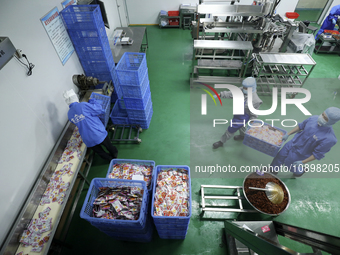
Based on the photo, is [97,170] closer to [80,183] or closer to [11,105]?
[80,183]

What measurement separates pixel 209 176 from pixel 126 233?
6.51 ft

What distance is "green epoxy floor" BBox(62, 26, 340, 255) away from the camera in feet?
9.88

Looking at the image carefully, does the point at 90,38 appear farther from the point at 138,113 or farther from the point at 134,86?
the point at 138,113

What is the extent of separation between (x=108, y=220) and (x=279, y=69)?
6697 mm

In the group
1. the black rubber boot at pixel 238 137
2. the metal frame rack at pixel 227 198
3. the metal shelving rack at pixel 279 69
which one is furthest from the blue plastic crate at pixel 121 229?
the metal shelving rack at pixel 279 69

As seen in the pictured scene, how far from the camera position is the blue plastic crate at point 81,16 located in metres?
3.63

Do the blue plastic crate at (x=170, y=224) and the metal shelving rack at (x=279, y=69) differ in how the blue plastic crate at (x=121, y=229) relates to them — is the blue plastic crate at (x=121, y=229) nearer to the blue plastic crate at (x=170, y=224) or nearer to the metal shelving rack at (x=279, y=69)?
the blue plastic crate at (x=170, y=224)

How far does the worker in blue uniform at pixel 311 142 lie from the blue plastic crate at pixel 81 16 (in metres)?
4.39

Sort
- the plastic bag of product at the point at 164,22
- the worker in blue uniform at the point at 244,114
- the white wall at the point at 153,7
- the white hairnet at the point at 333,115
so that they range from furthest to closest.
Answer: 1. the plastic bag of product at the point at 164,22
2. the white wall at the point at 153,7
3. the worker in blue uniform at the point at 244,114
4. the white hairnet at the point at 333,115

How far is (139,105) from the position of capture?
13.6ft

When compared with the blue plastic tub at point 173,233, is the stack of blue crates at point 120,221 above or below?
above

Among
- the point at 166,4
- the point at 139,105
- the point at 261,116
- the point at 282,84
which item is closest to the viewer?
the point at 139,105

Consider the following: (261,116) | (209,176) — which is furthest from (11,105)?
(261,116)

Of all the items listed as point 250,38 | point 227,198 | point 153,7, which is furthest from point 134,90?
point 153,7
